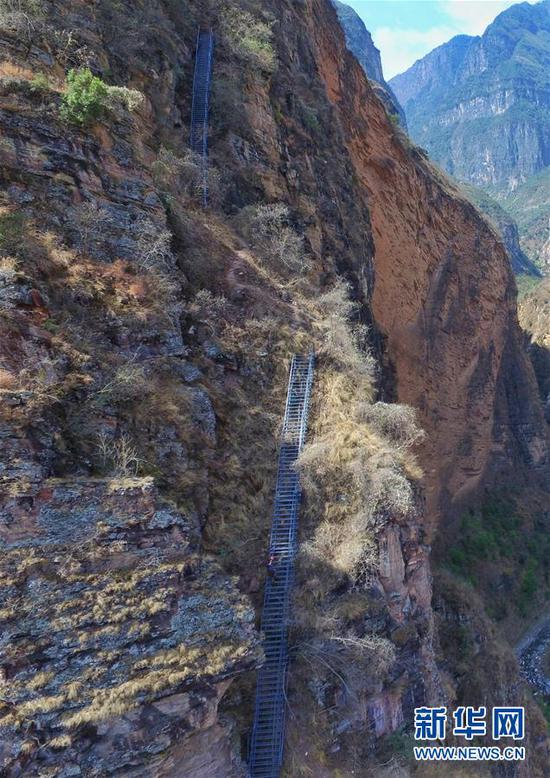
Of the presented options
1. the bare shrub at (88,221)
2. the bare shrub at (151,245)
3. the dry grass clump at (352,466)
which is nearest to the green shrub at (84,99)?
the bare shrub at (88,221)

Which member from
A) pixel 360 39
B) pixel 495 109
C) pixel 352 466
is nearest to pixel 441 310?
pixel 352 466

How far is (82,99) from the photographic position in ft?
23.2

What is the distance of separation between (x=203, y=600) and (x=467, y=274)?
832 inches

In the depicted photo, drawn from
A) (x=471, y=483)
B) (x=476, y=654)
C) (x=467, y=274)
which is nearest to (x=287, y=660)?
(x=476, y=654)

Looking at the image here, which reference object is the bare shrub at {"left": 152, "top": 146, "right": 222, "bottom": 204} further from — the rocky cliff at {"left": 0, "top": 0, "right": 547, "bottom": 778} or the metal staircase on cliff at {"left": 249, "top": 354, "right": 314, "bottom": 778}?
the metal staircase on cliff at {"left": 249, "top": 354, "right": 314, "bottom": 778}

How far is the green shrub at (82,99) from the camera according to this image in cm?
703

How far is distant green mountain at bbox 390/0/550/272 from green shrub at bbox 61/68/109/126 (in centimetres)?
10834

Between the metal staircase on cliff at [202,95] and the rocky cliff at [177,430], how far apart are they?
228mm

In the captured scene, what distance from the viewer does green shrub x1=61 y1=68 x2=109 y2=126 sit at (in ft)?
23.1

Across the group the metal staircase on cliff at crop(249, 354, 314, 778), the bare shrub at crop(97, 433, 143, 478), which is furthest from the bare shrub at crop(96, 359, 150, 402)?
the metal staircase on cliff at crop(249, 354, 314, 778)

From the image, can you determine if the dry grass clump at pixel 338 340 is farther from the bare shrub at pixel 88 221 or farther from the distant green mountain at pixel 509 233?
the distant green mountain at pixel 509 233

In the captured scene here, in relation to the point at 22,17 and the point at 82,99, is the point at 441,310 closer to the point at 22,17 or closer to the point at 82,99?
the point at 82,99

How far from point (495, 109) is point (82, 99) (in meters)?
157

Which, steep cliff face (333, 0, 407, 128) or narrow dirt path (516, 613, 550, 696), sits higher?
steep cliff face (333, 0, 407, 128)
